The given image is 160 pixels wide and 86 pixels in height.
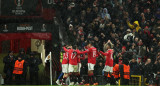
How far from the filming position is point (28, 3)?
2616 cm

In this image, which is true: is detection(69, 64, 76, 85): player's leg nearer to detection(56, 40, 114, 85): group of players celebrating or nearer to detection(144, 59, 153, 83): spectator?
detection(56, 40, 114, 85): group of players celebrating

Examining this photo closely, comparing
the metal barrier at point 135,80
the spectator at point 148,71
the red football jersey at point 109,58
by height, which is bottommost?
the metal barrier at point 135,80

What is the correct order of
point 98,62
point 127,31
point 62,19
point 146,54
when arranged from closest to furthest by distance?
point 98,62
point 146,54
point 127,31
point 62,19

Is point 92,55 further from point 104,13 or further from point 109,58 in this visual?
point 104,13

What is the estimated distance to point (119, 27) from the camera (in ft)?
87.8

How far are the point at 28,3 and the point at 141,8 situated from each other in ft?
23.6

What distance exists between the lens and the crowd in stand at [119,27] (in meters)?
23.5

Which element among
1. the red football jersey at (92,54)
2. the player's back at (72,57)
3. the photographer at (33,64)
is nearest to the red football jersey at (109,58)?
the red football jersey at (92,54)

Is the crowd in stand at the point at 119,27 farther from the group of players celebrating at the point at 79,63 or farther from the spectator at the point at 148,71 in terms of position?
the group of players celebrating at the point at 79,63

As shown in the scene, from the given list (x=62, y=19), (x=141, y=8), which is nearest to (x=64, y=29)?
(x=62, y=19)

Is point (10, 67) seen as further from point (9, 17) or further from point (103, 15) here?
point (103, 15)

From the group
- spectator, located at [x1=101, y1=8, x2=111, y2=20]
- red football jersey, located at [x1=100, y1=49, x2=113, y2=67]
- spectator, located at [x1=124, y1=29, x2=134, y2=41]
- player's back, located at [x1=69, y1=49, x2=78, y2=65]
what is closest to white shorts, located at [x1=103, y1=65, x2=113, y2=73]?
red football jersey, located at [x1=100, y1=49, x2=113, y2=67]

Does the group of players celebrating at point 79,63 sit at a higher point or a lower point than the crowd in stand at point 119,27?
lower

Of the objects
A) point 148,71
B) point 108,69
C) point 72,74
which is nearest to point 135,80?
point 148,71
